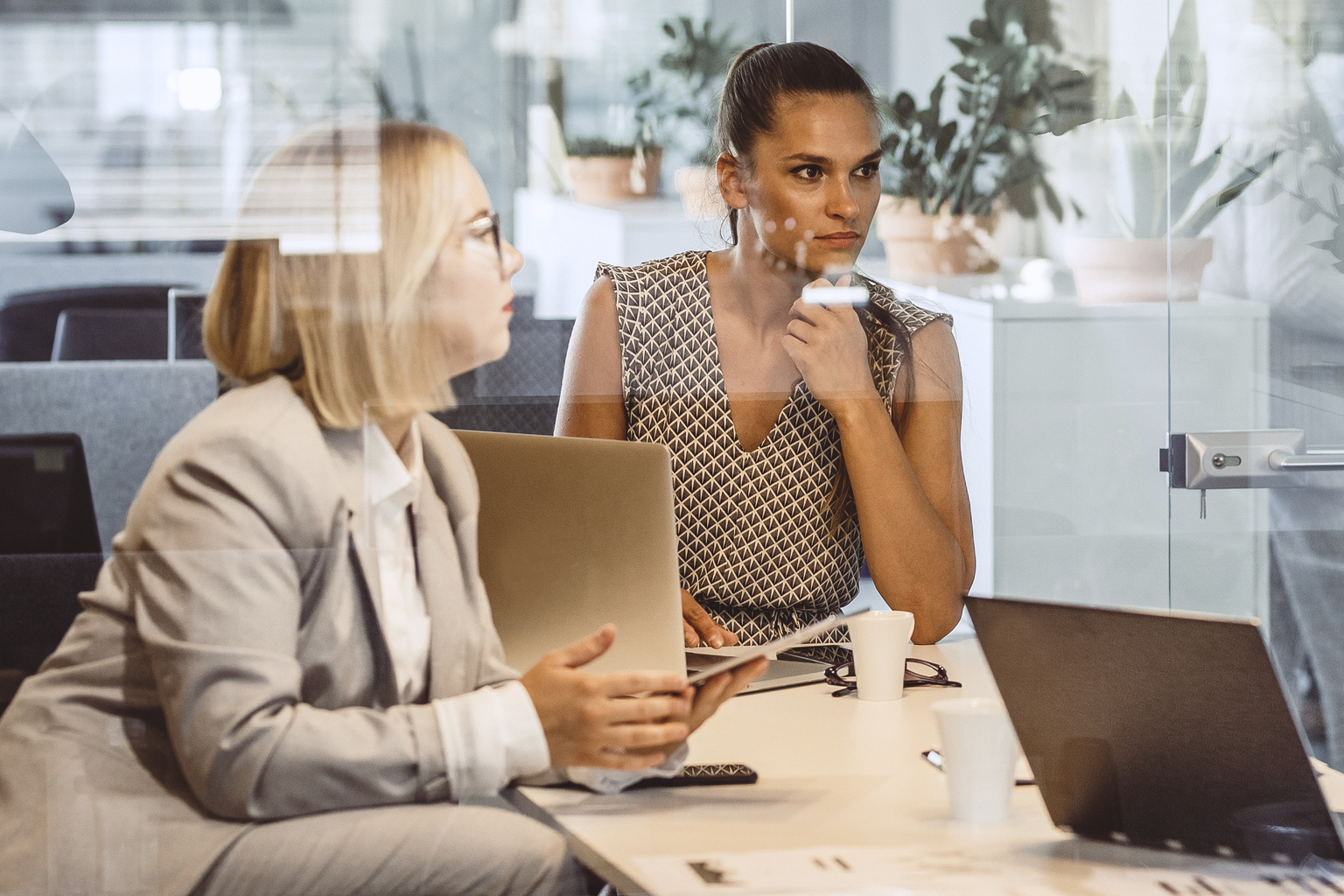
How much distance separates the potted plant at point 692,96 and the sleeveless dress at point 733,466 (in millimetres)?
73

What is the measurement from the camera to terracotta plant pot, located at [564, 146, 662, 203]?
1485 mm

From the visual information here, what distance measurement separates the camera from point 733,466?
1.60m

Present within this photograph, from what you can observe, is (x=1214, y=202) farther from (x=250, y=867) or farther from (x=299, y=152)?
(x=250, y=867)

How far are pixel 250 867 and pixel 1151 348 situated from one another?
1.47 m

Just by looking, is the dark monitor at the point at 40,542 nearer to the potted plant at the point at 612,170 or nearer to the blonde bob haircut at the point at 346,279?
the blonde bob haircut at the point at 346,279

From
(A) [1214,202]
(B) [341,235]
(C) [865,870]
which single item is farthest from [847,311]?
(A) [1214,202]

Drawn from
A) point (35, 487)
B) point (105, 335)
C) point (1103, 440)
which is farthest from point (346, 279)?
point (1103, 440)

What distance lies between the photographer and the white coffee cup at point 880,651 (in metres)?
1.49

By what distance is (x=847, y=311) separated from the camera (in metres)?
1.60

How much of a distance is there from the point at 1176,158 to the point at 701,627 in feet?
3.51

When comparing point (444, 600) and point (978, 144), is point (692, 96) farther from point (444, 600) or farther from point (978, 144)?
point (444, 600)

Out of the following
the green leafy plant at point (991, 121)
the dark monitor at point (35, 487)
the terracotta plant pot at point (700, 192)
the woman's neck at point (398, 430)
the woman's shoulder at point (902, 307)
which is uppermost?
the green leafy plant at point (991, 121)

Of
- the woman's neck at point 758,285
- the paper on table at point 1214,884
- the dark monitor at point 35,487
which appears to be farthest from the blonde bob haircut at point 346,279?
the paper on table at point 1214,884

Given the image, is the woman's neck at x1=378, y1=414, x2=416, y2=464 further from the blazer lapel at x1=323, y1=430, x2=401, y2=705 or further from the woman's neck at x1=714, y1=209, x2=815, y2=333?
the woman's neck at x1=714, y1=209, x2=815, y2=333
